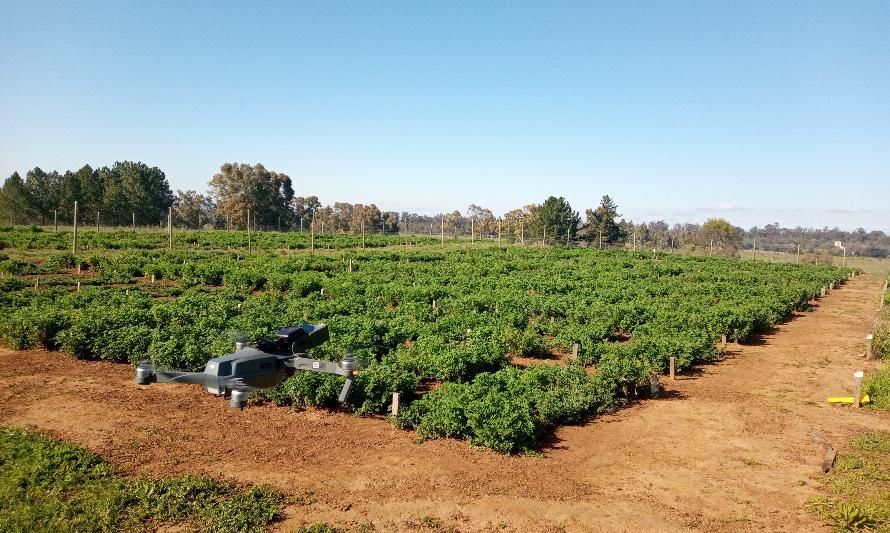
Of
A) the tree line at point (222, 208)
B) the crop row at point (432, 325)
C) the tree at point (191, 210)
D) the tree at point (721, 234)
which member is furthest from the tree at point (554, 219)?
the tree at point (191, 210)

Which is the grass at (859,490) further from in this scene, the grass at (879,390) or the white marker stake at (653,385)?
the white marker stake at (653,385)

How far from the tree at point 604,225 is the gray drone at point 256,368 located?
94202 millimetres

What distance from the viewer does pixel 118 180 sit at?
93.1 meters

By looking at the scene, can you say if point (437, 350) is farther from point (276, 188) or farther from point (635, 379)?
point (276, 188)

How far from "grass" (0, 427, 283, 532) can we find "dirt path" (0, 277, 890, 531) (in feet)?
1.88

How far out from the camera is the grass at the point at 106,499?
332 inches

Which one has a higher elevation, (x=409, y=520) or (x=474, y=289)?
(x=474, y=289)

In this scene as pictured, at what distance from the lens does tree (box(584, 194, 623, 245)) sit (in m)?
95.4

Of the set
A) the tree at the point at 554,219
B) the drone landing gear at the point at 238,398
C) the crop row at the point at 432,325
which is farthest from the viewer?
the tree at the point at 554,219

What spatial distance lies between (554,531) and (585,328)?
12.9 meters

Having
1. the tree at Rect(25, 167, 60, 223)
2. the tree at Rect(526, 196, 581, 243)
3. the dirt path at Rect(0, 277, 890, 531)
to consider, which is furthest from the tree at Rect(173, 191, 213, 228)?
the dirt path at Rect(0, 277, 890, 531)

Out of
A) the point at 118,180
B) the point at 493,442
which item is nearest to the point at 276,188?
the point at 118,180

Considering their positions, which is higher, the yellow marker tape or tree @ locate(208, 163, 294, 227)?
tree @ locate(208, 163, 294, 227)

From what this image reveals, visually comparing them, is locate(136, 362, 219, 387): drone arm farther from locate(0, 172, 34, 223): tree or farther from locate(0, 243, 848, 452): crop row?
locate(0, 172, 34, 223): tree
